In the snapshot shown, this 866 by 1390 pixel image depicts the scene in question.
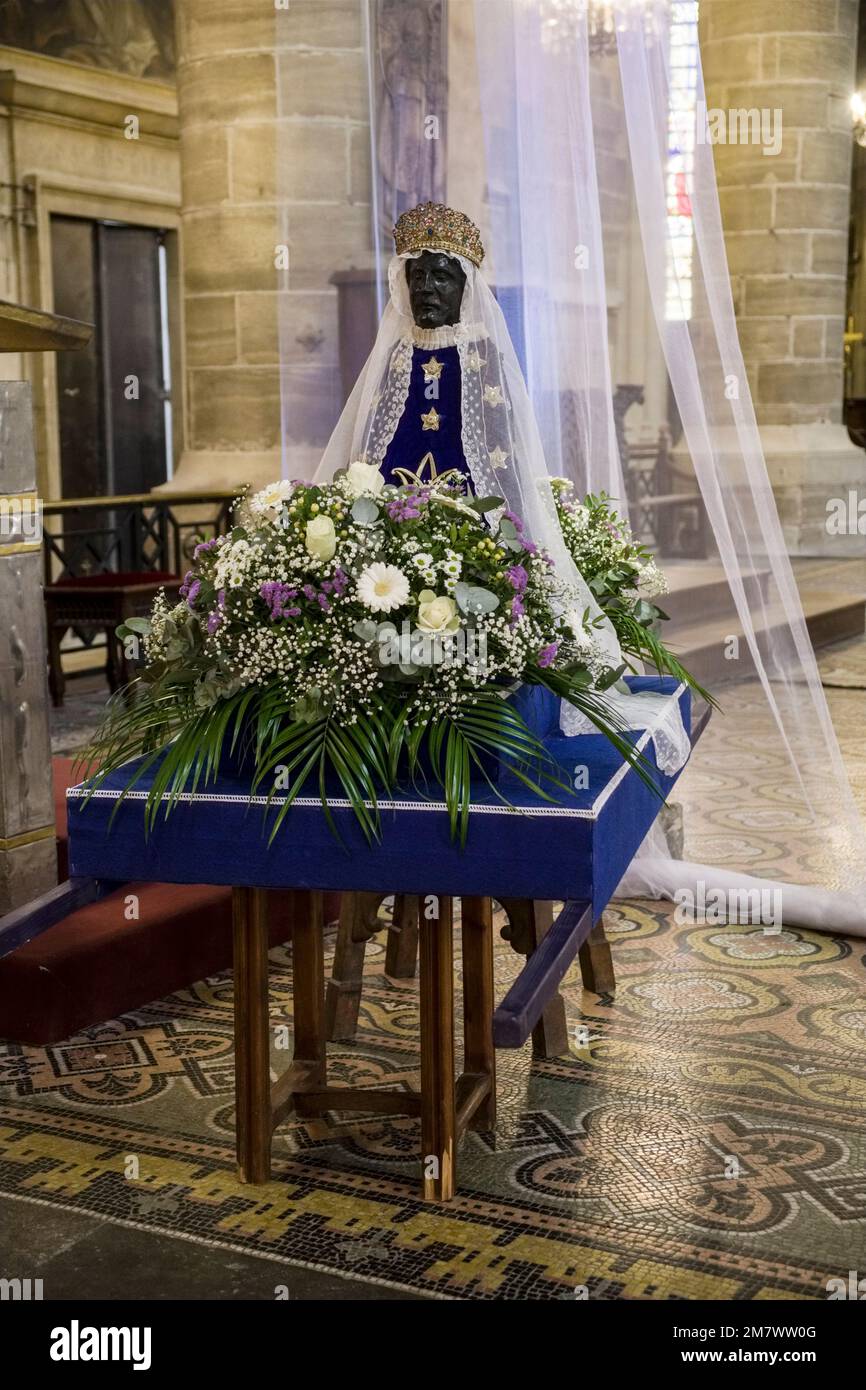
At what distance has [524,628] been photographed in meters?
2.90

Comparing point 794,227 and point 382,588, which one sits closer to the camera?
point 382,588

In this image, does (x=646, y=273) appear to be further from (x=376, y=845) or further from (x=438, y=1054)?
(x=438, y=1054)

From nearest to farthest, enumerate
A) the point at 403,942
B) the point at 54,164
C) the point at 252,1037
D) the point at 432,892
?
1. the point at 432,892
2. the point at 252,1037
3. the point at 403,942
4. the point at 54,164

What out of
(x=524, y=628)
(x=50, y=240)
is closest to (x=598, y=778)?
(x=524, y=628)

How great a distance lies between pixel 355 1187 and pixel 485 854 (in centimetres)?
80

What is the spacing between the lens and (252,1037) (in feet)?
9.83

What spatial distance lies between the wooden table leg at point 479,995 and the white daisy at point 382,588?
61cm

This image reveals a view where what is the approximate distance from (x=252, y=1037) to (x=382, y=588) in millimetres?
893

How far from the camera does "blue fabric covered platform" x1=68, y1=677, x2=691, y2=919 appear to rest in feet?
8.82

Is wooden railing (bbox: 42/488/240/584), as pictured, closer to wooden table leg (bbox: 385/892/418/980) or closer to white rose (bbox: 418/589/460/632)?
wooden table leg (bbox: 385/892/418/980)

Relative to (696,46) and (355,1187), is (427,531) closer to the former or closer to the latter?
(355,1187)

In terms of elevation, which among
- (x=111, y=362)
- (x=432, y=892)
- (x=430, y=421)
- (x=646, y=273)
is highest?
(x=111, y=362)

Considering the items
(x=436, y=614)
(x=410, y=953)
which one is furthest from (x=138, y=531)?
(x=436, y=614)

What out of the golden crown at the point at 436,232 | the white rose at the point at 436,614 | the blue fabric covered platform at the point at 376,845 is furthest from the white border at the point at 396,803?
the golden crown at the point at 436,232
